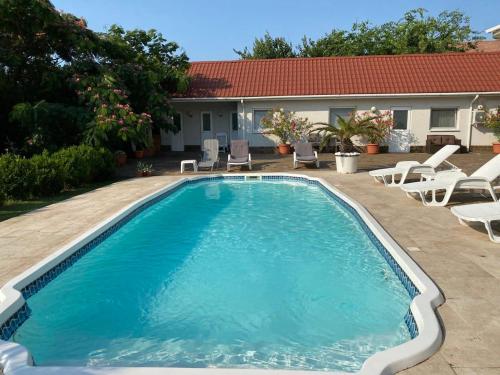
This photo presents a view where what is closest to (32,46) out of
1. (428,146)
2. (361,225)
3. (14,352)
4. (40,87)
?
(40,87)

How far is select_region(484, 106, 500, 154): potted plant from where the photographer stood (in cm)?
1833


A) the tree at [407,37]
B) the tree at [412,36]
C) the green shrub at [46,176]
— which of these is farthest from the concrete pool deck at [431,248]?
the tree at [407,37]

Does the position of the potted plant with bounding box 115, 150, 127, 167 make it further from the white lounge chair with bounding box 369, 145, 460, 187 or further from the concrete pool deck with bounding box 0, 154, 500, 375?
the white lounge chair with bounding box 369, 145, 460, 187

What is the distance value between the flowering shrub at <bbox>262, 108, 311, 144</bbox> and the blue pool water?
11.0m

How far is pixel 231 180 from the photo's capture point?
14352 millimetres

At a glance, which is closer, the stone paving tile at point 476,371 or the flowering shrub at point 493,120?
the stone paving tile at point 476,371

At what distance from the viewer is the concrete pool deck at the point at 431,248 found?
335 cm

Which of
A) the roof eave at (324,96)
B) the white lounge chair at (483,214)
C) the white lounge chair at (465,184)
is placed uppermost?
the roof eave at (324,96)

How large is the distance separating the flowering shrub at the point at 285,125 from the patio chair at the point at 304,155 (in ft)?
12.4

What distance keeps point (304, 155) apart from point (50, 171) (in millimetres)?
8872

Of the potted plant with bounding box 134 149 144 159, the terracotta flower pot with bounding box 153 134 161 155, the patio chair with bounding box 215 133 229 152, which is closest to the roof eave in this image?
the patio chair with bounding box 215 133 229 152

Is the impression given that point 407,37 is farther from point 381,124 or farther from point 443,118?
A: point 381,124

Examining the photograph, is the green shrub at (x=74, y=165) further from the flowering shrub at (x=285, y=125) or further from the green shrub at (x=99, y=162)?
the flowering shrub at (x=285, y=125)

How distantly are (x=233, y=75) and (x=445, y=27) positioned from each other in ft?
69.6
